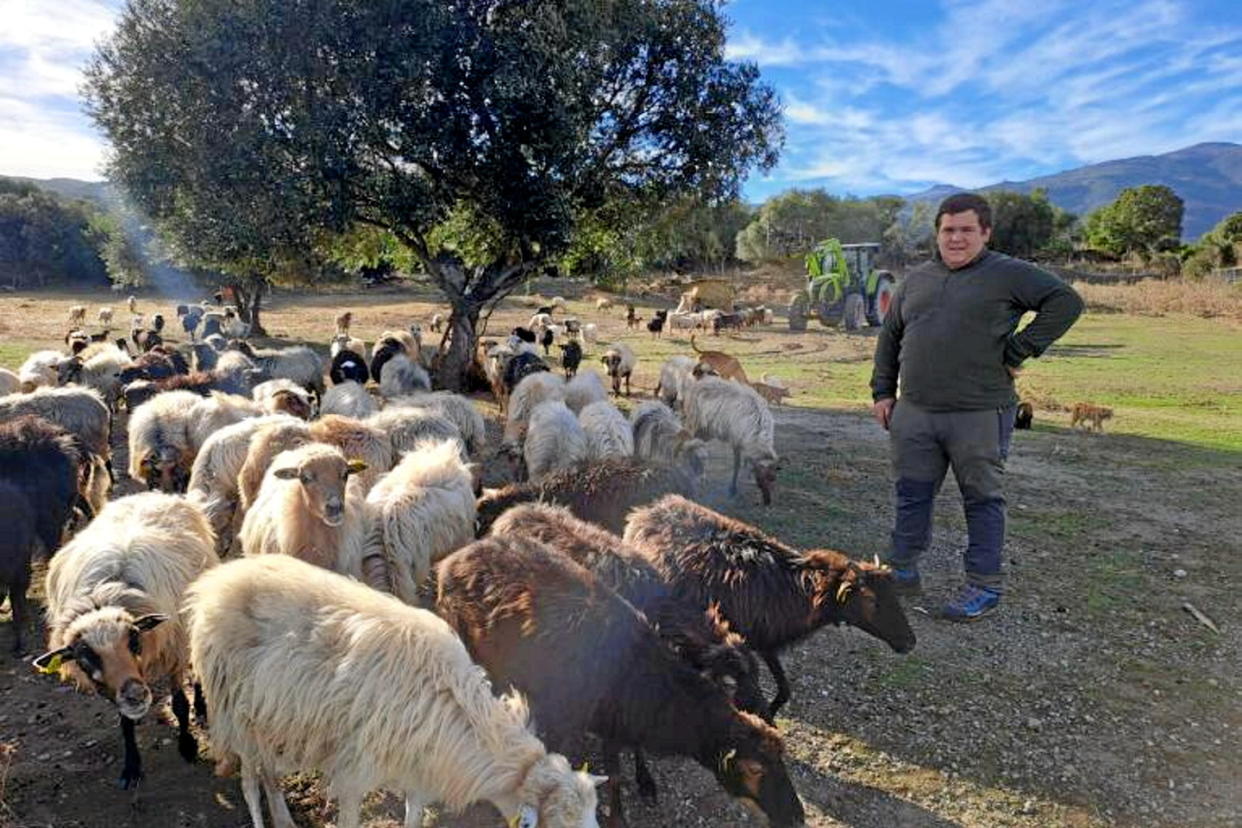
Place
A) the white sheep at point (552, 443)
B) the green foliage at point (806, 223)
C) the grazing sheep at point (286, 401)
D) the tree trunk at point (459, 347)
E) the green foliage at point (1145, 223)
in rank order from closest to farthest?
the white sheep at point (552, 443), the grazing sheep at point (286, 401), the tree trunk at point (459, 347), the green foliage at point (1145, 223), the green foliage at point (806, 223)

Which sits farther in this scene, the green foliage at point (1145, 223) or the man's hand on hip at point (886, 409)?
the green foliage at point (1145, 223)

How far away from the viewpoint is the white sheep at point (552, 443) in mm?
7984

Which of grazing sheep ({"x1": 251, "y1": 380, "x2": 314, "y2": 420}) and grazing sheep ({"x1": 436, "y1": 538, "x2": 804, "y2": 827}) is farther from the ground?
grazing sheep ({"x1": 251, "y1": 380, "x2": 314, "y2": 420})

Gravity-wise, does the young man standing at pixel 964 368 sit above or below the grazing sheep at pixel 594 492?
above

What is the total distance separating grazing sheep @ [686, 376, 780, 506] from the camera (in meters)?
8.80

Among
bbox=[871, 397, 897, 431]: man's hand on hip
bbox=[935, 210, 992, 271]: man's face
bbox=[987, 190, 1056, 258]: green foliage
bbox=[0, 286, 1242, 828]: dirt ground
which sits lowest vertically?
bbox=[0, 286, 1242, 828]: dirt ground

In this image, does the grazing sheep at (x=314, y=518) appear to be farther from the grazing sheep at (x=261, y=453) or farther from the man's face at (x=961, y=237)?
the man's face at (x=961, y=237)

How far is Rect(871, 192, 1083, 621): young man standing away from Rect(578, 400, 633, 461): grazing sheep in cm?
335

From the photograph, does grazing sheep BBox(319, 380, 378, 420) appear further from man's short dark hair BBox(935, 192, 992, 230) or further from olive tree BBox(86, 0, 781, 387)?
man's short dark hair BBox(935, 192, 992, 230)

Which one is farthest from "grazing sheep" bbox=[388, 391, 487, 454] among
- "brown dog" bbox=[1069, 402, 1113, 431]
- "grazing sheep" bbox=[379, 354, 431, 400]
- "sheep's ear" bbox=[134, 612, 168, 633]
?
"brown dog" bbox=[1069, 402, 1113, 431]

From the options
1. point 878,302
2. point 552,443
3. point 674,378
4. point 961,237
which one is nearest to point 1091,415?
point 674,378

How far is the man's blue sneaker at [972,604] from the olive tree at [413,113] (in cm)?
820

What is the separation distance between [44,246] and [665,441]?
61.2m

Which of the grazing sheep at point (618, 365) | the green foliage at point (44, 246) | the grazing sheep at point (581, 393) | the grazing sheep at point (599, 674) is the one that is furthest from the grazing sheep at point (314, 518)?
the green foliage at point (44, 246)
